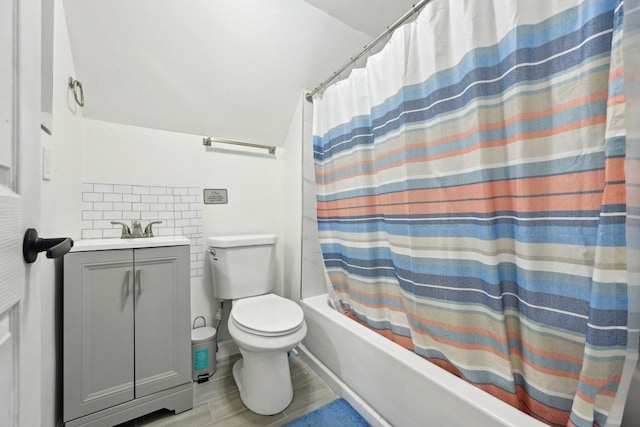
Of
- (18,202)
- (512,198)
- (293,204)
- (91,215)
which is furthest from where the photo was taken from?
(293,204)

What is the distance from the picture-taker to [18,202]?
0.40 meters

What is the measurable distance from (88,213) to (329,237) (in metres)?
1.32

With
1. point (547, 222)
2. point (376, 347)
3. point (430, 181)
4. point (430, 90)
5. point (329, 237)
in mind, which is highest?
point (430, 90)

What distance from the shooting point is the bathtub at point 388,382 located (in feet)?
2.79

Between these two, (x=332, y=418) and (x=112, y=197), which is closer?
(x=332, y=418)

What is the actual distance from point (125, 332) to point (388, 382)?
1174 mm

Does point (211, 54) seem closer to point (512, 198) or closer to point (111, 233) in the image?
point (111, 233)

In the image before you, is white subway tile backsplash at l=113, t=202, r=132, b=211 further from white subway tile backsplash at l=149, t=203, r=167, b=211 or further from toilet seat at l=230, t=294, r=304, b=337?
toilet seat at l=230, t=294, r=304, b=337

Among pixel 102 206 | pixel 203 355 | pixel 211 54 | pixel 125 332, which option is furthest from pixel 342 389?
pixel 211 54

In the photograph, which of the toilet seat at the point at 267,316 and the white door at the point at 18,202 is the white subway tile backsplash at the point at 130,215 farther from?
the white door at the point at 18,202

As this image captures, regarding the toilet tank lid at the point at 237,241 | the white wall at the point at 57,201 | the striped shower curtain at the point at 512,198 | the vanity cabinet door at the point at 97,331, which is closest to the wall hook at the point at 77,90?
the white wall at the point at 57,201

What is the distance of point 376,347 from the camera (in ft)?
3.89

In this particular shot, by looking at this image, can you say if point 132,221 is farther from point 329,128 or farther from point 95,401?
point 329,128

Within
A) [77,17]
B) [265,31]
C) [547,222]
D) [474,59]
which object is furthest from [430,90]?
[77,17]
